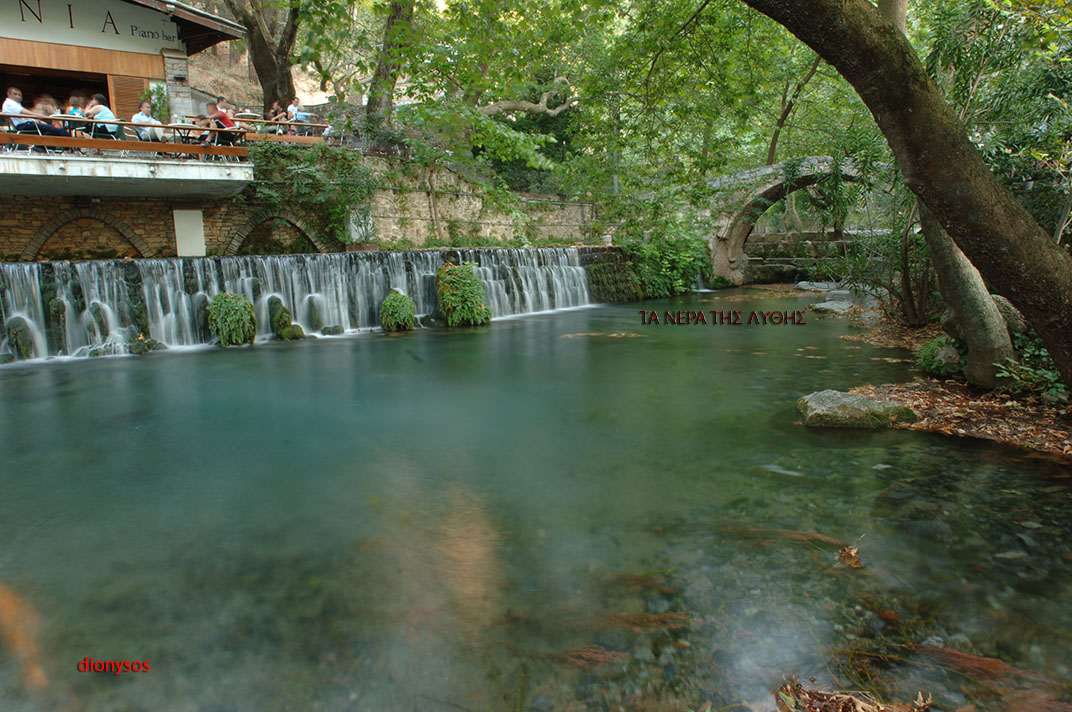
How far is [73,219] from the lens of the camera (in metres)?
13.7

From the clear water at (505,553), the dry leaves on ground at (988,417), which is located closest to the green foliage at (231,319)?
the clear water at (505,553)

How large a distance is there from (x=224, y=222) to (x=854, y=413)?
15012 mm

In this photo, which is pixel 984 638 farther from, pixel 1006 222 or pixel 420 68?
pixel 420 68

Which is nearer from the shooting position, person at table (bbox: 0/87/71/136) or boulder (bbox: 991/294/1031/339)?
boulder (bbox: 991/294/1031/339)

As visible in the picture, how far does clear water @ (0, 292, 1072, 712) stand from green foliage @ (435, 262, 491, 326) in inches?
272

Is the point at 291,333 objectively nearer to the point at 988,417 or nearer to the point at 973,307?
the point at 973,307

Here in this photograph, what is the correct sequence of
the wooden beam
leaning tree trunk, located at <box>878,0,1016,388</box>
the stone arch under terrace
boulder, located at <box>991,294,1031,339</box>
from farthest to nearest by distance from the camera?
the stone arch under terrace < the wooden beam < boulder, located at <box>991,294,1031,339</box> < leaning tree trunk, located at <box>878,0,1016,388</box>

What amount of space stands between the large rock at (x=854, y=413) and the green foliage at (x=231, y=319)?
9.96 metres

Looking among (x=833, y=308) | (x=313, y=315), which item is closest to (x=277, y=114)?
(x=313, y=315)

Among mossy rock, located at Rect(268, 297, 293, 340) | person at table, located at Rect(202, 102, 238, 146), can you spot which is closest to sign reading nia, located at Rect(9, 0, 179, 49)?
person at table, located at Rect(202, 102, 238, 146)

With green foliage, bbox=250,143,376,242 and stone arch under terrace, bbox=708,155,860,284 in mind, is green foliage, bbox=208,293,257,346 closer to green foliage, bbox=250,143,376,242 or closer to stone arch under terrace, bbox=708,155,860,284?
green foliage, bbox=250,143,376,242

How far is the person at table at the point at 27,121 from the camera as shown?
36.7ft

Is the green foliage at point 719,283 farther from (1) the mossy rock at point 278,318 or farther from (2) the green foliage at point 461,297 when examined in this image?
(1) the mossy rock at point 278,318

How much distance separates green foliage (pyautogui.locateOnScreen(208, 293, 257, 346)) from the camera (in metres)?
11.6
